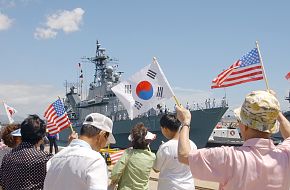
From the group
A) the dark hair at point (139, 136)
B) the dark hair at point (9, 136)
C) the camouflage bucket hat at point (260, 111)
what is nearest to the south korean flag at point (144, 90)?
the dark hair at point (139, 136)

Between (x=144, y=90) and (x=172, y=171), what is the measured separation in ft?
6.23

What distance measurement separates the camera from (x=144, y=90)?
18.8ft

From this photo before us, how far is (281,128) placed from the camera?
9.50ft

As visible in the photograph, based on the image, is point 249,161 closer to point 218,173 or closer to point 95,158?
point 218,173

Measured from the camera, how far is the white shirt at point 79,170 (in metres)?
2.59

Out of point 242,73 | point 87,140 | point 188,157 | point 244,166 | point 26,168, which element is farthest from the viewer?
point 242,73

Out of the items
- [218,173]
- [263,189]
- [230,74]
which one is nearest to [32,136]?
[218,173]

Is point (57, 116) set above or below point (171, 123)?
below

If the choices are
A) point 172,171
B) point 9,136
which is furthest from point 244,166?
point 9,136

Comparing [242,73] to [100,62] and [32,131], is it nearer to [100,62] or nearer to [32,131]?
[32,131]

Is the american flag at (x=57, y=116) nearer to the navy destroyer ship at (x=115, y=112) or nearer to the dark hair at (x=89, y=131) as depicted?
the dark hair at (x=89, y=131)

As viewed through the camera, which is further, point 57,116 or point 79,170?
point 57,116

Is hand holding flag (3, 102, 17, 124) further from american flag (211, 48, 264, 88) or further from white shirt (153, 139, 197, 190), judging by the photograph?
white shirt (153, 139, 197, 190)

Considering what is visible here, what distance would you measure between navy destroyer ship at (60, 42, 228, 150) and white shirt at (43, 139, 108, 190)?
26232 mm
